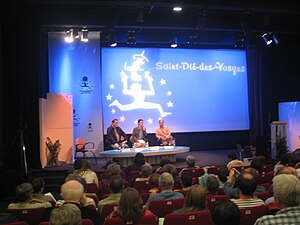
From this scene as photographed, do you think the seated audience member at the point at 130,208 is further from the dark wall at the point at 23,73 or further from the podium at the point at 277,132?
the podium at the point at 277,132

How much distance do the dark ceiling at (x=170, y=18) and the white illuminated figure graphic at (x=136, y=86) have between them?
0.72m

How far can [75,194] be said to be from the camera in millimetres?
2998

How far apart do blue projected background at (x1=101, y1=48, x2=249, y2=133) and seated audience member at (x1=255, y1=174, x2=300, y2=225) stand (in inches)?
349

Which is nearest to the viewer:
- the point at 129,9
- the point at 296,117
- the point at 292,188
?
the point at 292,188

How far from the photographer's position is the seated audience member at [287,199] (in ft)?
7.07

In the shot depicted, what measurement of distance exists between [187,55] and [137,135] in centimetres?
351

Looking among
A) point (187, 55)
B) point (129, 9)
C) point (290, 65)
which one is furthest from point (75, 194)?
point (290, 65)

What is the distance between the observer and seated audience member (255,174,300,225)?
216cm

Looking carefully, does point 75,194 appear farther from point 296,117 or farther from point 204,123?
point 296,117

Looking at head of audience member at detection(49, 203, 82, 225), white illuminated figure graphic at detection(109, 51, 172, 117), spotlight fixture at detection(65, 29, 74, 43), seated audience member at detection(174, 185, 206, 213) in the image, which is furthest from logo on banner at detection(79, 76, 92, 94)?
head of audience member at detection(49, 203, 82, 225)

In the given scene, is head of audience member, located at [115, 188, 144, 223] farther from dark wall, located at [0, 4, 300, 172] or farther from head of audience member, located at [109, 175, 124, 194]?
dark wall, located at [0, 4, 300, 172]

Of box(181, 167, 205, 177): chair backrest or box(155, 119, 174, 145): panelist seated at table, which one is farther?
box(155, 119, 174, 145): panelist seated at table

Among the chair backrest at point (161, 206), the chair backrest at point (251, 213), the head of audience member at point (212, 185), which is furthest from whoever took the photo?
the head of audience member at point (212, 185)

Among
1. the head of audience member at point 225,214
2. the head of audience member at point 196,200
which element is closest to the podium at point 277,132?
the head of audience member at point 196,200
